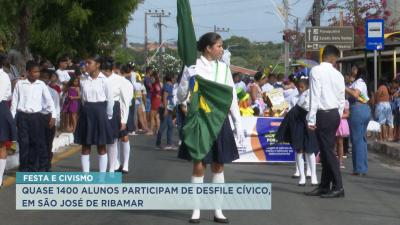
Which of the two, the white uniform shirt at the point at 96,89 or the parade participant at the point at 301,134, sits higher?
the white uniform shirt at the point at 96,89

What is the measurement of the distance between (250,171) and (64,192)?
7296mm

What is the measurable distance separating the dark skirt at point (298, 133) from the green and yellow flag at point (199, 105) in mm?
A: 4102

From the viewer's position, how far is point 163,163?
15.9 m

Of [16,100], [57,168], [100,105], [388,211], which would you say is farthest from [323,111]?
[57,168]

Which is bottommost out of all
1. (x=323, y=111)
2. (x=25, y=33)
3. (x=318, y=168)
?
(x=318, y=168)

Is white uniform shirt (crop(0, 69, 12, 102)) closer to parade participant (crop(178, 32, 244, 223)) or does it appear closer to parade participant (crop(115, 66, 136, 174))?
parade participant (crop(115, 66, 136, 174))

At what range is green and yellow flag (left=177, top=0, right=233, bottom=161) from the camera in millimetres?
8992

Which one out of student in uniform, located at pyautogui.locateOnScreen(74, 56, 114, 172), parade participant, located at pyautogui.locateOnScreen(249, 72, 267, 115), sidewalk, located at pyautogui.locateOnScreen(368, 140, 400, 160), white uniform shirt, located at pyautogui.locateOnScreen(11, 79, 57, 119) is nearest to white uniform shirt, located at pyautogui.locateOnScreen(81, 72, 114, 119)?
student in uniform, located at pyautogui.locateOnScreen(74, 56, 114, 172)

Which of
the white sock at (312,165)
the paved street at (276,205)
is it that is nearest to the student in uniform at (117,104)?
the paved street at (276,205)

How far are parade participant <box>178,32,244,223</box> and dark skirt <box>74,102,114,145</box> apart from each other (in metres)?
3.10

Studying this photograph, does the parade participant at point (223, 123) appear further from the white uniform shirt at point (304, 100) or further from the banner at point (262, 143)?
the banner at point (262, 143)

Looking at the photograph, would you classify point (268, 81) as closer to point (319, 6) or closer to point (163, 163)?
point (163, 163)

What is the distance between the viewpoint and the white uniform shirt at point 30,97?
12.3 metres

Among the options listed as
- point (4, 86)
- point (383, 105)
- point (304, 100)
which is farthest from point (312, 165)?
point (383, 105)
